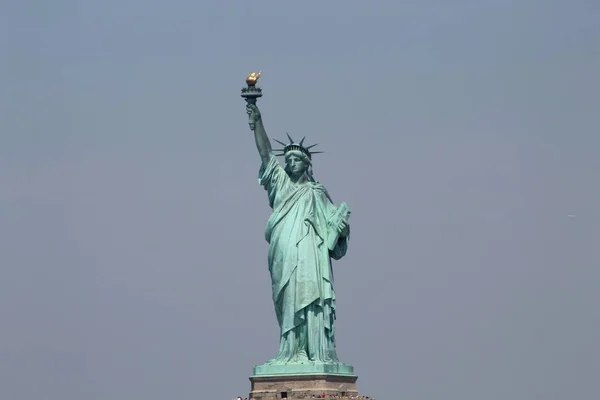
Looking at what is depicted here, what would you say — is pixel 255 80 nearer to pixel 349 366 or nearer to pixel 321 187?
pixel 321 187

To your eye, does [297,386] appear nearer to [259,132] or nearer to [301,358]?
[301,358]

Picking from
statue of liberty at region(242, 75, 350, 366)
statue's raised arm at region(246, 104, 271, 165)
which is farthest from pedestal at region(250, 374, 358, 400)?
statue's raised arm at region(246, 104, 271, 165)

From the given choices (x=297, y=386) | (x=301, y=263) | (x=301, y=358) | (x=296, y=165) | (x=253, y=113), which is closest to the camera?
(x=297, y=386)

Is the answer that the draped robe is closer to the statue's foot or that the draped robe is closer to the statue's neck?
the statue's foot

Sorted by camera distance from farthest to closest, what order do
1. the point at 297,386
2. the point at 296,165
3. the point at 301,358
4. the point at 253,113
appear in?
1. the point at 296,165
2. the point at 253,113
3. the point at 301,358
4. the point at 297,386

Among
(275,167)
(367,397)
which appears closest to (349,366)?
(367,397)

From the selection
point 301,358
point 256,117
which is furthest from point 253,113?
point 301,358

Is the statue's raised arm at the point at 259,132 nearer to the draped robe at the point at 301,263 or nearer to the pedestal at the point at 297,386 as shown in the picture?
the draped robe at the point at 301,263

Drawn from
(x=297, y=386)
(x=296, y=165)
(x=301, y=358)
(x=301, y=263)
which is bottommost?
(x=297, y=386)
